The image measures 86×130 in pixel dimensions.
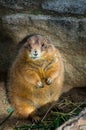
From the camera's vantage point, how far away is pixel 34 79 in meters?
5.91

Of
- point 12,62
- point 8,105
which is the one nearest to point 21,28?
point 12,62

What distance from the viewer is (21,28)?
6070mm

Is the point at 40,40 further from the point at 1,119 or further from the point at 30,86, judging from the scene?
the point at 1,119

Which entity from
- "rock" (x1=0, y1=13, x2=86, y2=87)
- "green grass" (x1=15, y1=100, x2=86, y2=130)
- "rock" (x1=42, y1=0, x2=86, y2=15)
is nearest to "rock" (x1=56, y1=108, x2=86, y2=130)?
"green grass" (x1=15, y1=100, x2=86, y2=130)

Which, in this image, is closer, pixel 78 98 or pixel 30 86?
pixel 30 86

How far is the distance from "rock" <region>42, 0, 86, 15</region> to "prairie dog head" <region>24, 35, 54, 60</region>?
0.39 meters

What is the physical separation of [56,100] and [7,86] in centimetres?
61

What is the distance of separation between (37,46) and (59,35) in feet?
1.45

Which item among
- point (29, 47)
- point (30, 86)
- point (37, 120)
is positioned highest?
point (29, 47)

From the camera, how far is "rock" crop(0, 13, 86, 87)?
231 inches

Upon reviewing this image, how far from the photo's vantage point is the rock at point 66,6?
5.82 metres

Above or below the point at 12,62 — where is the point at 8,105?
below

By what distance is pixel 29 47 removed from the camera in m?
5.69

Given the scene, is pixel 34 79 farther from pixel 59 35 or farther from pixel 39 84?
pixel 59 35
